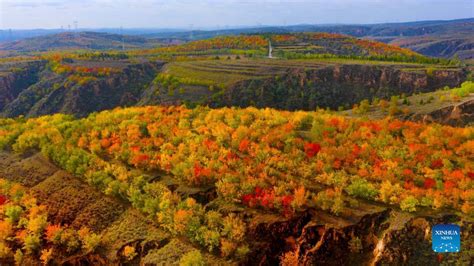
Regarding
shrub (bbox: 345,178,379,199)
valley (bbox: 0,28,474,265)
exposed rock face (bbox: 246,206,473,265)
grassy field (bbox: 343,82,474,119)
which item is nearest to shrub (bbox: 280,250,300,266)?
valley (bbox: 0,28,474,265)

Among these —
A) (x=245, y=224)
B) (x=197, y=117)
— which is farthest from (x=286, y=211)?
(x=197, y=117)

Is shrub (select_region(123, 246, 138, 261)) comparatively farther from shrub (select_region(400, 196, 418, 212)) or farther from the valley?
shrub (select_region(400, 196, 418, 212))

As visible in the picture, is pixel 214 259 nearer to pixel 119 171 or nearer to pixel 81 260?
pixel 81 260

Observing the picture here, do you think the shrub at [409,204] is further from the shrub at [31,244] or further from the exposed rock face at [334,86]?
the exposed rock face at [334,86]

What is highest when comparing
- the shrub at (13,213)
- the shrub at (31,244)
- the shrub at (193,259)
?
the shrub at (193,259)

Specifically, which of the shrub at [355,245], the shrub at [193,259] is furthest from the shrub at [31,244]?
the shrub at [355,245]

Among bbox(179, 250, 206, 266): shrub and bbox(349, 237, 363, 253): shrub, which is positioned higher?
bbox(349, 237, 363, 253): shrub

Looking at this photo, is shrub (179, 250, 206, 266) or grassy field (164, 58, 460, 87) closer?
shrub (179, 250, 206, 266)
